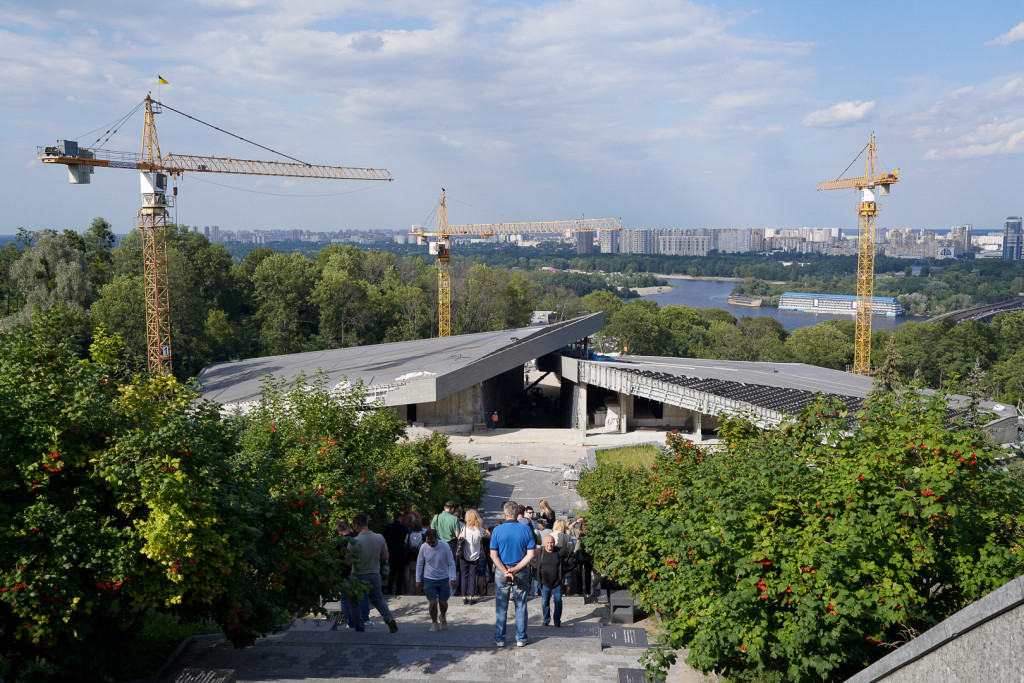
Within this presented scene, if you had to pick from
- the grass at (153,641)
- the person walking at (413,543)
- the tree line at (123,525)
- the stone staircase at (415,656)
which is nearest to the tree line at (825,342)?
the person walking at (413,543)

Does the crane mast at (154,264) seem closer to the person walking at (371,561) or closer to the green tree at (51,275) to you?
the green tree at (51,275)

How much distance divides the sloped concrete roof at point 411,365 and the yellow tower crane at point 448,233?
69.4 ft

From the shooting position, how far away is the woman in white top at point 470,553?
9.73 metres

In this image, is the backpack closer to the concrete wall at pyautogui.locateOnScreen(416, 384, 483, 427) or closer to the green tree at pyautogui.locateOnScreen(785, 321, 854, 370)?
the concrete wall at pyautogui.locateOnScreen(416, 384, 483, 427)

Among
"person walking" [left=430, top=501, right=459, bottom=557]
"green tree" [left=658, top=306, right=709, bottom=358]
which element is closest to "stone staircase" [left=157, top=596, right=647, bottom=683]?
"person walking" [left=430, top=501, right=459, bottom=557]

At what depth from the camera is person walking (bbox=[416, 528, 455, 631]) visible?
8539 millimetres

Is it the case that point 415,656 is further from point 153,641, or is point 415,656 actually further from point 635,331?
point 635,331

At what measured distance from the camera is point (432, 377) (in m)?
32.3

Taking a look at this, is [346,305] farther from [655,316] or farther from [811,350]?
[811,350]

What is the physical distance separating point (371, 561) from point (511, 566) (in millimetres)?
1522

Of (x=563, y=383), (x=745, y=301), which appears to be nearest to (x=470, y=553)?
(x=563, y=383)

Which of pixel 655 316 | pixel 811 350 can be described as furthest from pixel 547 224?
pixel 811 350

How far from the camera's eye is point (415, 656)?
24.8 feet

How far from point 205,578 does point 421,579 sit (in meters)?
2.82
